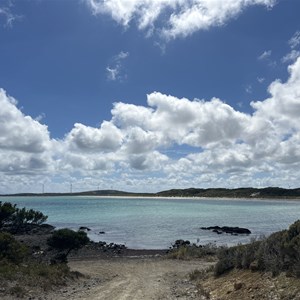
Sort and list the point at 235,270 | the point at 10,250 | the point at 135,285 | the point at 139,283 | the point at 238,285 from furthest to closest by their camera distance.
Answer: the point at 10,250 → the point at 139,283 → the point at 135,285 → the point at 235,270 → the point at 238,285

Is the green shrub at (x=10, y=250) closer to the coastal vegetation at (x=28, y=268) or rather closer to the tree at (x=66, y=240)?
the coastal vegetation at (x=28, y=268)

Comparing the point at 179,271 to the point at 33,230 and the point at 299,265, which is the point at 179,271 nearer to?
the point at 299,265

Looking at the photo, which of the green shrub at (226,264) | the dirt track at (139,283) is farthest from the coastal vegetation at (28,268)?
the green shrub at (226,264)

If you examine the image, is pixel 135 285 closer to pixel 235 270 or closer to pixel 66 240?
pixel 235 270

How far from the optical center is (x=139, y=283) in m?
20.8

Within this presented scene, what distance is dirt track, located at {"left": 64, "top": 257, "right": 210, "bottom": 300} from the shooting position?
16.8m

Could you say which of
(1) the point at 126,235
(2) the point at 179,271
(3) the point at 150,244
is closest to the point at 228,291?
(2) the point at 179,271

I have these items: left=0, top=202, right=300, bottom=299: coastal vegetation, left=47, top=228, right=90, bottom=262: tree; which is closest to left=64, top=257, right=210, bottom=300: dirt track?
left=0, top=202, right=300, bottom=299: coastal vegetation

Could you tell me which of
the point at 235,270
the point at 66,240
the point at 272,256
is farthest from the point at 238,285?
the point at 66,240

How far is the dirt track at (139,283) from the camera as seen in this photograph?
16.8m

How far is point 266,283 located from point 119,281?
971 centimetres

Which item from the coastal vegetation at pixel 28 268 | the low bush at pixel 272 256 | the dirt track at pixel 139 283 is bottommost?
the dirt track at pixel 139 283

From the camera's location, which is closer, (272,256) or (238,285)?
(238,285)

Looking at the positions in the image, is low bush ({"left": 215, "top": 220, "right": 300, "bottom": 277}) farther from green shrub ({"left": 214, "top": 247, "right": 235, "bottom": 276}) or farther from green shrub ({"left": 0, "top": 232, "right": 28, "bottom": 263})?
green shrub ({"left": 0, "top": 232, "right": 28, "bottom": 263})
